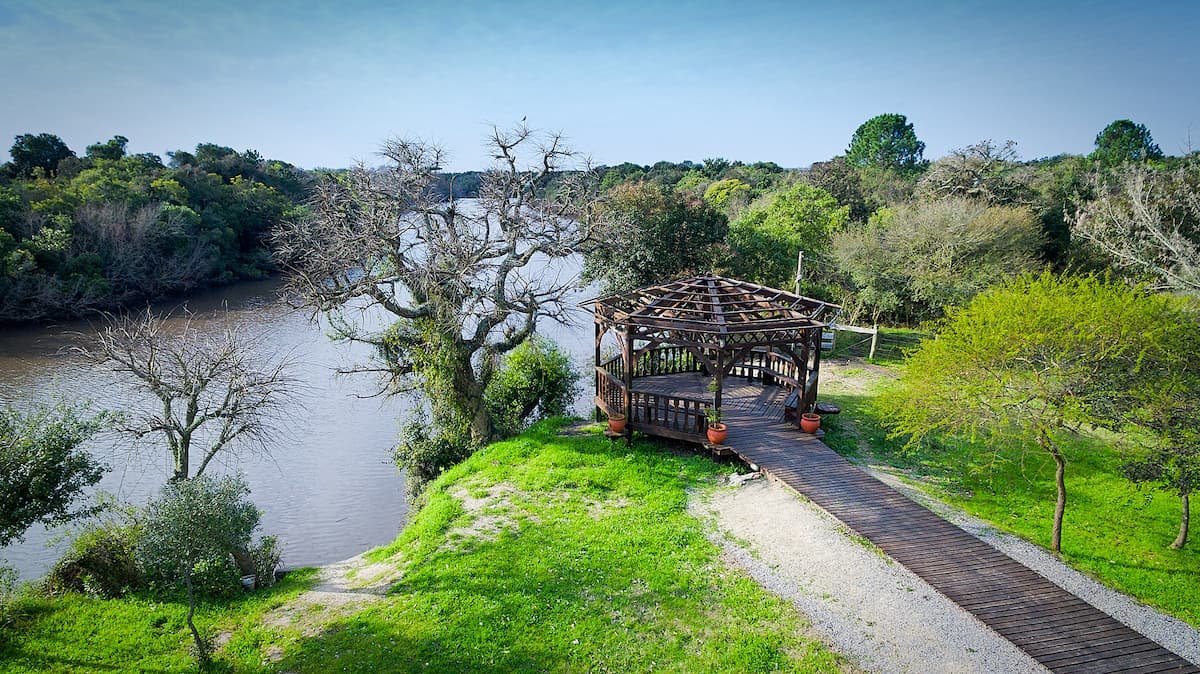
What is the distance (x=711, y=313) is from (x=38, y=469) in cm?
1240

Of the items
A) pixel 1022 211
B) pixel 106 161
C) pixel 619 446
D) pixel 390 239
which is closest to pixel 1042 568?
pixel 619 446

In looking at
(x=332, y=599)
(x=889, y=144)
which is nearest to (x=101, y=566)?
(x=332, y=599)

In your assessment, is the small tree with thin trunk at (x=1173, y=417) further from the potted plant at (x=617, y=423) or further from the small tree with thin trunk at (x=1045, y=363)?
the potted plant at (x=617, y=423)

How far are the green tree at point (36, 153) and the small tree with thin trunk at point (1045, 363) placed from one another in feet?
193

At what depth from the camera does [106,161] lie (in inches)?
1750

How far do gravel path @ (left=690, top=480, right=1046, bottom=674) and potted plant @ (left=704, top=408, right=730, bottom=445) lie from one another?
1795mm

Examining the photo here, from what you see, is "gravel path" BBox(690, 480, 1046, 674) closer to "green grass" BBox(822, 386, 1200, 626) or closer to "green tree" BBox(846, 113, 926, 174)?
"green grass" BBox(822, 386, 1200, 626)

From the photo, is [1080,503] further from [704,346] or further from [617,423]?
[617,423]

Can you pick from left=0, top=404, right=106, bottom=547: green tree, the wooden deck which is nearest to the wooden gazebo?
the wooden deck

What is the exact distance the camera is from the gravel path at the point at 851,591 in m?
7.58

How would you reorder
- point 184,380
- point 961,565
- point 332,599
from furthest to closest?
point 184,380
point 332,599
point 961,565

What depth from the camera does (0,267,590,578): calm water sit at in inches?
547

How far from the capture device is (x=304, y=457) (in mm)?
17875

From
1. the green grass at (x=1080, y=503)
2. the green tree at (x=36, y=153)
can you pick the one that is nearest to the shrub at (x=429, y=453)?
the green grass at (x=1080, y=503)
